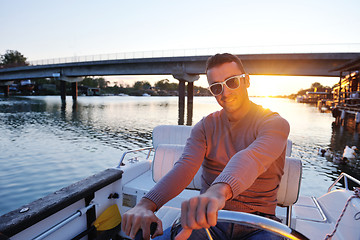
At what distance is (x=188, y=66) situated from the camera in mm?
29734

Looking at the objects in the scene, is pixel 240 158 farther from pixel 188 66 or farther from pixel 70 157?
pixel 188 66

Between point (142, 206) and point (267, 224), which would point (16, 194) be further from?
point (267, 224)

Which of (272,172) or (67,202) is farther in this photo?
(67,202)

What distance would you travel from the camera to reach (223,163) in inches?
77.4

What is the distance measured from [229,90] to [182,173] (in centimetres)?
76

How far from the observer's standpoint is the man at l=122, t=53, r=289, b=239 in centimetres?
121

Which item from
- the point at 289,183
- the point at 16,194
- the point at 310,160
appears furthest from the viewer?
the point at 310,160

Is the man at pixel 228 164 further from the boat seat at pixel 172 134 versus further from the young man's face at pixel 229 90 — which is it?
the boat seat at pixel 172 134

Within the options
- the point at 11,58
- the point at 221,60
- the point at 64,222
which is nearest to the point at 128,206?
the point at 64,222

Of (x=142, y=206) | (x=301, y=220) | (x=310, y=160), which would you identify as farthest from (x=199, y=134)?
(x=310, y=160)

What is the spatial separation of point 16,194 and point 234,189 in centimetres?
729

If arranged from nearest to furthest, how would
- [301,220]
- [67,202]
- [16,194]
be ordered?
[67,202], [301,220], [16,194]

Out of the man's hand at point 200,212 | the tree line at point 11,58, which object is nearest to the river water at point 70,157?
the man's hand at point 200,212

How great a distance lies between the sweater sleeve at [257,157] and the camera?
1.25 m
